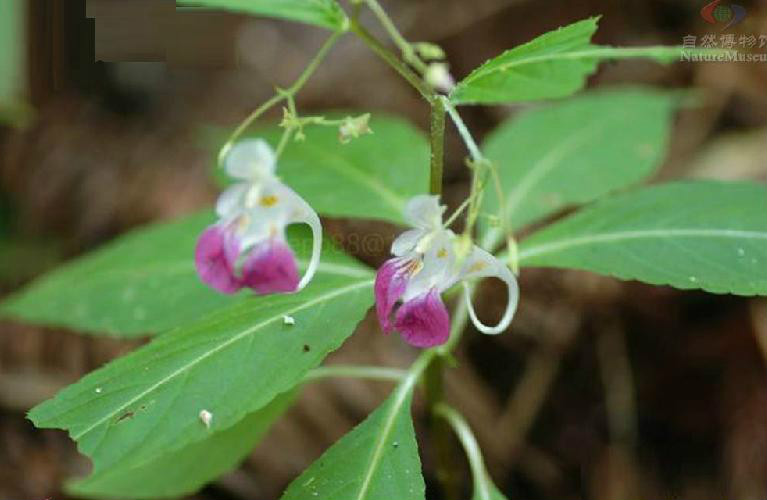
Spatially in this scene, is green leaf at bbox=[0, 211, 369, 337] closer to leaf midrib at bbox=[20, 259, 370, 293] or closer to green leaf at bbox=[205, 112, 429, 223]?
leaf midrib at bbox=[20, 259, 370, 293]

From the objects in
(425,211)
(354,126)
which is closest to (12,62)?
(354,126)

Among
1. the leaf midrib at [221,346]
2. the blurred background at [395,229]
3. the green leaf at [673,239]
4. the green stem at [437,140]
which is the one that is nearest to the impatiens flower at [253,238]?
the leaf midrib at [221,346]

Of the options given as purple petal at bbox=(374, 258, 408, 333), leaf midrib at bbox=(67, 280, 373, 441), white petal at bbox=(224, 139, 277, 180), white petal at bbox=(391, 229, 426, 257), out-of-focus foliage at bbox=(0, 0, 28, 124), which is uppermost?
out-of-focus foliage at bbox=(0, 0, 28, 124)

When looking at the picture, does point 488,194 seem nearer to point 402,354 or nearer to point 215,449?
point 402,354

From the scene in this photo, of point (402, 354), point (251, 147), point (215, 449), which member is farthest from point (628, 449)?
point (251, 147)

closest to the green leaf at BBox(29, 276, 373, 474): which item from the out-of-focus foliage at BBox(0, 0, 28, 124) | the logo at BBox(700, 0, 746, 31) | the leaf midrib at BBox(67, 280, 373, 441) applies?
the leaf midrib at BBox(67, 280, 373, 441)

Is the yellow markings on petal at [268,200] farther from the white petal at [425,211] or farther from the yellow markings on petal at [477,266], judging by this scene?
the yellow markings on petal at [477,266]
